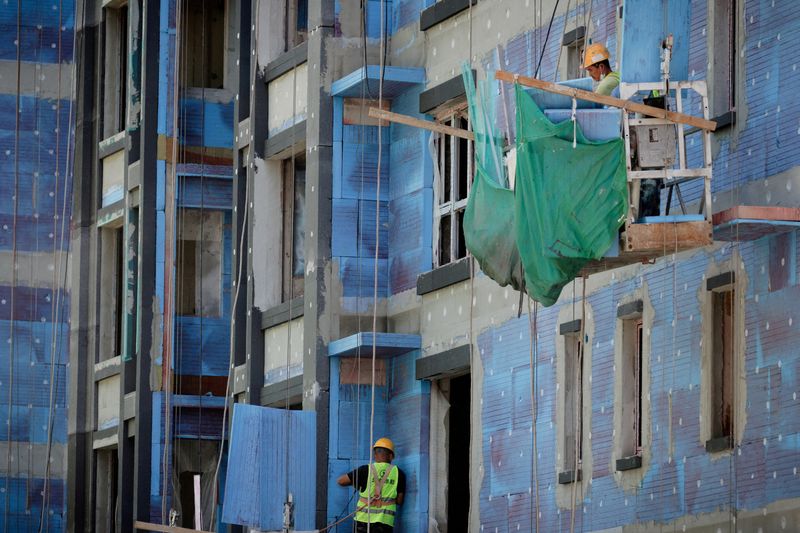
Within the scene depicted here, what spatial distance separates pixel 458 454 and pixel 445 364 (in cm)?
134

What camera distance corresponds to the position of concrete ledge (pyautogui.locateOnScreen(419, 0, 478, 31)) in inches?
1134

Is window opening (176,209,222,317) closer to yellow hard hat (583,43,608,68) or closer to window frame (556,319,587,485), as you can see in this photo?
window frame (556,319,587,485)

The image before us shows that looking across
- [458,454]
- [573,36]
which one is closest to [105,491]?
[458,454]

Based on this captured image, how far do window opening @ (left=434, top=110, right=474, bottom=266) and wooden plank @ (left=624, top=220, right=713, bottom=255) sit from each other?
7.28 metres

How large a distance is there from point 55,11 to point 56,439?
7818mm

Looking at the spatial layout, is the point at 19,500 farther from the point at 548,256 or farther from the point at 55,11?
the point at 548,256

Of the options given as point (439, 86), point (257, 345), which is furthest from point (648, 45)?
point (257, 345)

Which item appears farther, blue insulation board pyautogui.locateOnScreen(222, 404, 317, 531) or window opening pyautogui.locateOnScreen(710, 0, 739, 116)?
blue insulation board pyautogui.locateOnScreen(222, 404, 317, 531)

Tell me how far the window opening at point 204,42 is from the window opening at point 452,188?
10350 mm

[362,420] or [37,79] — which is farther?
[37,79]

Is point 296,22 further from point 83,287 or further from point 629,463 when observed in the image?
point 629,463

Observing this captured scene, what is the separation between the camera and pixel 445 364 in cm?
2848

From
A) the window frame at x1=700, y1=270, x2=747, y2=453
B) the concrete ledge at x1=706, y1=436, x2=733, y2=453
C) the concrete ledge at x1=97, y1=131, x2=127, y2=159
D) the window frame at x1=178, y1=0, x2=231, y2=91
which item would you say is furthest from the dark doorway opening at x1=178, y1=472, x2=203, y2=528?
the concrete ledge at x1=706, y1=436, x2=733, y2=453

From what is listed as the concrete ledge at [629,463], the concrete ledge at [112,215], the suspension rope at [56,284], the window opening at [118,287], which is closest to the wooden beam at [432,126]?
the concrete ledge at [629,463]
